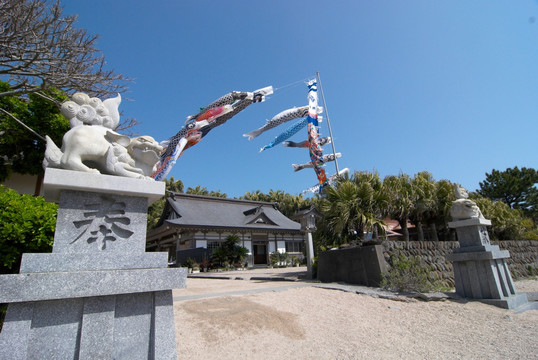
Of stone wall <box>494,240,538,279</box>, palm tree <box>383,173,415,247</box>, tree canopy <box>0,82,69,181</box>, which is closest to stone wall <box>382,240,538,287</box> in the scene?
stone wall <box>494,240,538,279</box>

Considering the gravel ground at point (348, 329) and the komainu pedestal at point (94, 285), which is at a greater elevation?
the komainu pedestal at point (94, 285)

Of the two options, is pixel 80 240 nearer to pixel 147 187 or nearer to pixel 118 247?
pixel 118 247

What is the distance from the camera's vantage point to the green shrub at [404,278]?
6.84 metres

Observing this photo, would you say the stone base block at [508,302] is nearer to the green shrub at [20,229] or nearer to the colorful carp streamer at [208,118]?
A: the green shrub at [20,229]

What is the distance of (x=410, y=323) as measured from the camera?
4.62 m

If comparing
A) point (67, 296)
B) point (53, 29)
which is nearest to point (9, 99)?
point (53, 29)

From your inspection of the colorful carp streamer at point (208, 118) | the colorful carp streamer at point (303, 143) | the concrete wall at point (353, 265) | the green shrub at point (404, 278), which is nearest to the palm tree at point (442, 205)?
the green shrub at point (404, 278)

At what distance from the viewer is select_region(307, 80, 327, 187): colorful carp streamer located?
17.5 metres

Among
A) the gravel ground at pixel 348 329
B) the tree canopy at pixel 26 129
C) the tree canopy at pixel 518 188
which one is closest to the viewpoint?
the gravel ground at pixel 348 329

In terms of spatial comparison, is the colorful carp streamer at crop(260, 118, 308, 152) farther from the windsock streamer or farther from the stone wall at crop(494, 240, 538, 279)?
the stone wall at crop(494, 240, 538, 279)

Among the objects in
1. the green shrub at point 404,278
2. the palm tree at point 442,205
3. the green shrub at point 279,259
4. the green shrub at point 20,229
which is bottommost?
the green shrub at point 404,278

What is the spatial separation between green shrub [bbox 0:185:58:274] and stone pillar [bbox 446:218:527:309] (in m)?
8.02

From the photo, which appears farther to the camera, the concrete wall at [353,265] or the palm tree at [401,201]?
the palm tree at [401,201]

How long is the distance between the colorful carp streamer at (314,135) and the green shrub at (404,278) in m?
9.31
